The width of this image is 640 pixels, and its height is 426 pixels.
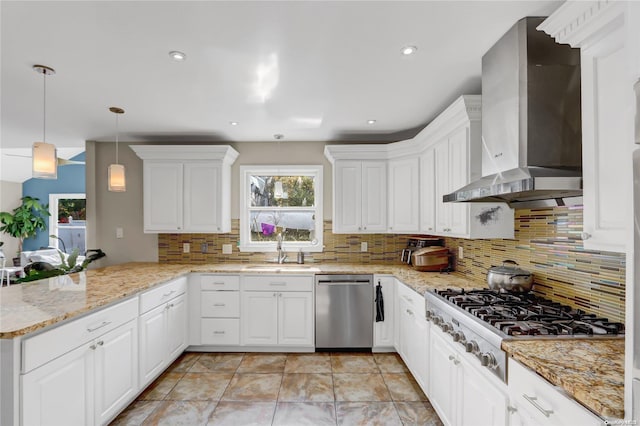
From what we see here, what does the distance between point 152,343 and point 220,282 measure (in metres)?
0.91

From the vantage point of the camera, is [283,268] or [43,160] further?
[283,268]

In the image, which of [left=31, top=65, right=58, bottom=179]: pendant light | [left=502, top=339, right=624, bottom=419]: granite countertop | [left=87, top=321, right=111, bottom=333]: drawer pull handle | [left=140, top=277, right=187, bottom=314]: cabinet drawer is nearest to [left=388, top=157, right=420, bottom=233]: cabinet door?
[left=502, top=339, right=624, bottom=419]: granite countertop

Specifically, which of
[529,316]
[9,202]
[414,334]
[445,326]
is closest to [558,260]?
[529,316]

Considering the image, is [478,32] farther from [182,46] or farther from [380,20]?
[182,46]

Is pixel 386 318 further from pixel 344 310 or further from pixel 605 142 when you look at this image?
pixel 605 142

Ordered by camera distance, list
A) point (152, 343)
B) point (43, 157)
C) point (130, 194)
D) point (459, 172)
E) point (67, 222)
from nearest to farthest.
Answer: point (43, 157) → point (459, 172) → point (152, 343) → point (130, 194) → point (67, 222)

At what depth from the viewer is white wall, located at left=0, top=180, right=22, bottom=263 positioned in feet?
24.5

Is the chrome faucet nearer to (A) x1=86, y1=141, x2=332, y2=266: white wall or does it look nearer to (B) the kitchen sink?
(B) the kitchen sink

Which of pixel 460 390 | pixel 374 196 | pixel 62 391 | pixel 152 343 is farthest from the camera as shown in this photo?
pixel 374 196

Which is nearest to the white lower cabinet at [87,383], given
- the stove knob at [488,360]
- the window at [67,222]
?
the stove knob at [488,360]

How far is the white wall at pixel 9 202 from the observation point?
747 centimetres

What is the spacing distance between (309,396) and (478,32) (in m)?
2.78

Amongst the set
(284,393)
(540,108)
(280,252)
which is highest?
(540,108)

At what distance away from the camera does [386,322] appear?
3.42 m
